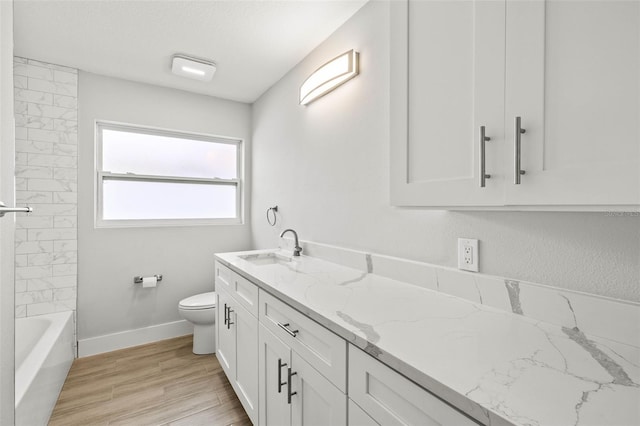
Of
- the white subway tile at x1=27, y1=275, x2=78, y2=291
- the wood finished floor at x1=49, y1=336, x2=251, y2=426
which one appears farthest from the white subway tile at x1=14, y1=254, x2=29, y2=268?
the wood finished floor at x1=49, y1=336, x2=251, y2=426

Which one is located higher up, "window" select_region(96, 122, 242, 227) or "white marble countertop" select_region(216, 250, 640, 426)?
"window" select_region(96, 122, 242, 227)

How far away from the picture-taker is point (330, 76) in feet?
6.34

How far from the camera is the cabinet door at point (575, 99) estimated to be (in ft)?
2.07

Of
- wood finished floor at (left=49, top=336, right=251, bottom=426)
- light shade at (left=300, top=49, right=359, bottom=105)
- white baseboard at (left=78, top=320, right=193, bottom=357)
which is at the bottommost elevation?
wood finished floor at (left=49, top=336, right=251, bottom=426)

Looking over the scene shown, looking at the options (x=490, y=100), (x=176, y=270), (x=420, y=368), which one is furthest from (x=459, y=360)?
(x=176, y=270)

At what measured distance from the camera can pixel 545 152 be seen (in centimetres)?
75

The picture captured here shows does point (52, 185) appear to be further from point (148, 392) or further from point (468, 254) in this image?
point (468, 254)

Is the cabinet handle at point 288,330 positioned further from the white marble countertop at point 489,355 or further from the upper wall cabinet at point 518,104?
the upper wall cabinet at point 518,104

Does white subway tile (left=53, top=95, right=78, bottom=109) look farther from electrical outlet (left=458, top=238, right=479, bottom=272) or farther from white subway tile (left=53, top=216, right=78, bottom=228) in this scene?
electrical outlet (left=458, top=238, right=479, bottom=272)

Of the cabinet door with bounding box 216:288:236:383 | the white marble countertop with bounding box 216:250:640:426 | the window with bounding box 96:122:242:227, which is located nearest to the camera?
the white marble countertop with bounding box 216:250:640:426

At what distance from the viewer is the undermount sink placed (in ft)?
7.52

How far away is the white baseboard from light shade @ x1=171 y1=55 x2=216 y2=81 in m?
2.32

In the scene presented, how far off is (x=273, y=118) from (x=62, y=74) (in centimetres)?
174

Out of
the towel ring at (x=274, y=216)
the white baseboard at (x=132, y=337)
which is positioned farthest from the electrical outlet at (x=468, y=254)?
the white baseboard at (x=132, y=337)
